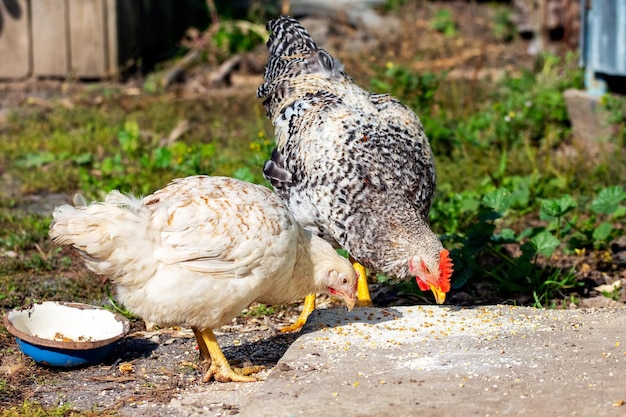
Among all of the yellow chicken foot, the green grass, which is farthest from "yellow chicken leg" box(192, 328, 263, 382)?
the green grass

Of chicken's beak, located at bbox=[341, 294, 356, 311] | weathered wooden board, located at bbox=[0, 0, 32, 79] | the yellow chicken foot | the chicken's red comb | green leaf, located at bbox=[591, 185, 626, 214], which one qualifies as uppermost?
weathered wooden board, located at bbox=[0, 0, 32, 79]

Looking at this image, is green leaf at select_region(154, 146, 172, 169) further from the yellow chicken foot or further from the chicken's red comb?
the chicken's red comb

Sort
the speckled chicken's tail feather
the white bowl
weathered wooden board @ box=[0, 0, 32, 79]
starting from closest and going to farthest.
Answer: the white bowl < the speckled chicken's tail feather < weathered wooden board @ box=[0, 0, 32, 79]

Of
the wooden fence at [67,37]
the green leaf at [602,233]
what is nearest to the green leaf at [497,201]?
the green leaf at [602,233]

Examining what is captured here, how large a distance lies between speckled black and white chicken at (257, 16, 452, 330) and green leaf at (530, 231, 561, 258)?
0.84m

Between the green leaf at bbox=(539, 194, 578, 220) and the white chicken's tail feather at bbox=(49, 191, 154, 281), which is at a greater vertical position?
the white chicken's tail feather at bbox=(49, 191, 154, 281)

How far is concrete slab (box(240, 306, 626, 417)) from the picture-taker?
3.52 m

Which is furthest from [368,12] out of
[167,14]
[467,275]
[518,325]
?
[518,325]

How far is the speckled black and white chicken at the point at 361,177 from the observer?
459 centimetres

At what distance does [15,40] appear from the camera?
10297 millimetres

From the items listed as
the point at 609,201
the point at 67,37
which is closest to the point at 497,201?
the point at 609,201

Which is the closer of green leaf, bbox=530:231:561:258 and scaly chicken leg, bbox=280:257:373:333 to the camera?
scaly chicken leg, bbox=280:257:373:333

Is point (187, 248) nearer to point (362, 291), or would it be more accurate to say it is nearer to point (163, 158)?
point (362, 291)

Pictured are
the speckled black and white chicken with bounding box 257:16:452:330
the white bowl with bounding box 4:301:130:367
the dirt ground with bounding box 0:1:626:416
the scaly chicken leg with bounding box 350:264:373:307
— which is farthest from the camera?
the scaly chicken leg with bounding box 350:264:373:307
